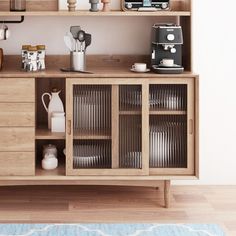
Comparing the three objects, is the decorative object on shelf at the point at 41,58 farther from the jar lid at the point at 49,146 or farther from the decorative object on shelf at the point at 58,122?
the jar lid at the point at 49,146

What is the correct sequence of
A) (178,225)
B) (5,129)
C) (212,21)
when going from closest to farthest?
(178,225) → (5,129) → (212,21)

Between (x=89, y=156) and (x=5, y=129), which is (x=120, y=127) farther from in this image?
(x=5, y=129)

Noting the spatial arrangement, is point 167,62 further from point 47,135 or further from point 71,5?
point 47,135

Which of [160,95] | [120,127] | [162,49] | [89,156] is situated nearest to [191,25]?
[162,49]

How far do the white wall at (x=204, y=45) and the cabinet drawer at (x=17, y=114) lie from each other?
60cm

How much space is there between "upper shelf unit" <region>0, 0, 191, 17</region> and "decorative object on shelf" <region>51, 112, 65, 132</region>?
64 centimetres

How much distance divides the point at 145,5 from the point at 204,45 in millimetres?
566

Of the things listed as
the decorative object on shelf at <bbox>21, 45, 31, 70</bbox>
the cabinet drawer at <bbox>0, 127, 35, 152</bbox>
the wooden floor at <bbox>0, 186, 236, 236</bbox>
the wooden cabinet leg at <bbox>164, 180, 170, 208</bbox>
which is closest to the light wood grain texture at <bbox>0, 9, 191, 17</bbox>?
the decorative object on shelf at <bbox>21, 45, 31, 70</bbox>

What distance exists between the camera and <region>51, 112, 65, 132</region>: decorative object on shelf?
420 centimetres

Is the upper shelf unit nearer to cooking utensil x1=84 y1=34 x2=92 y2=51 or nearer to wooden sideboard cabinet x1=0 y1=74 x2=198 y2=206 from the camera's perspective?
cooking utensil x1=84 y1=34 x2=92 y2=51

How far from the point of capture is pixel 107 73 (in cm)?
409

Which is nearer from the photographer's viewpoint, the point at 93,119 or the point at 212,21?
the point at 93,119

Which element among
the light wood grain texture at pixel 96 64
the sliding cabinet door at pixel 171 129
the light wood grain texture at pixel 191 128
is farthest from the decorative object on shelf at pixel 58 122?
the light wood grain texture at pixel 191 128

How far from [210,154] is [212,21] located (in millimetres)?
930
